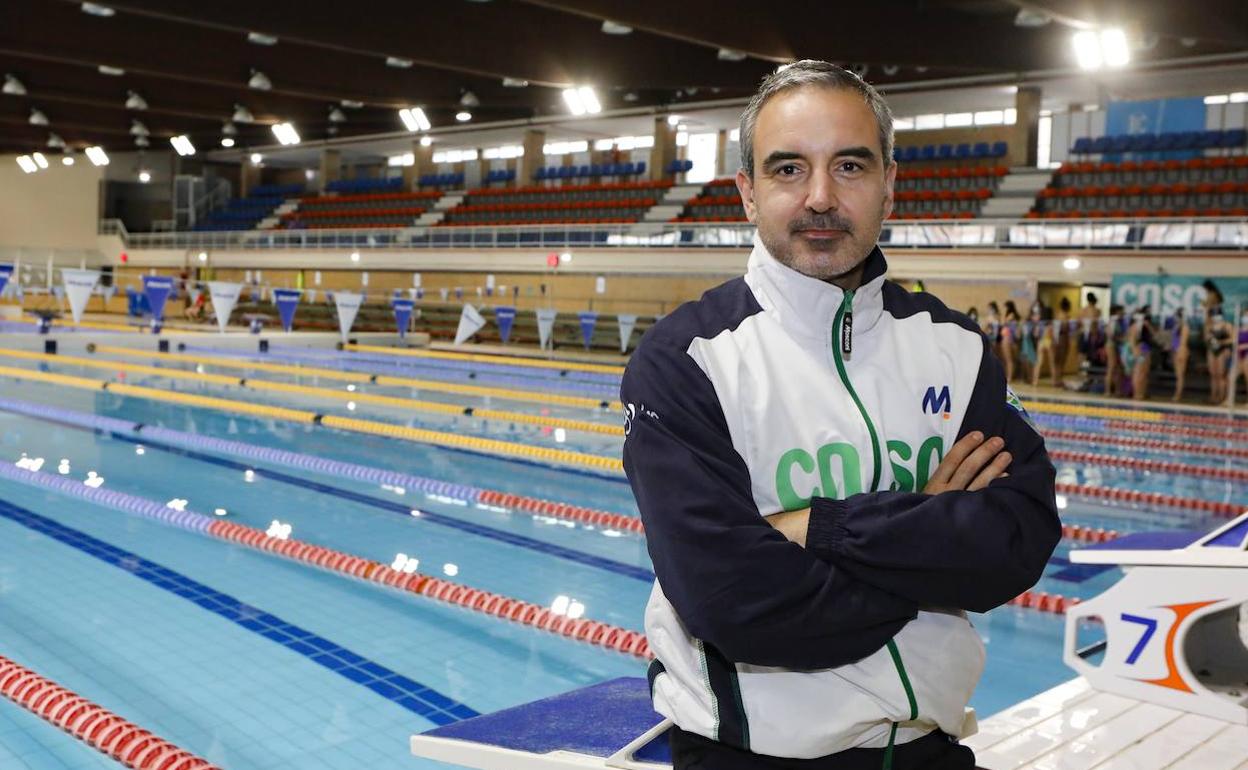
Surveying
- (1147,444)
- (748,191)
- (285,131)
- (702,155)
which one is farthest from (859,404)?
(702,155)

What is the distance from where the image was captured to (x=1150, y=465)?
28.1 ft

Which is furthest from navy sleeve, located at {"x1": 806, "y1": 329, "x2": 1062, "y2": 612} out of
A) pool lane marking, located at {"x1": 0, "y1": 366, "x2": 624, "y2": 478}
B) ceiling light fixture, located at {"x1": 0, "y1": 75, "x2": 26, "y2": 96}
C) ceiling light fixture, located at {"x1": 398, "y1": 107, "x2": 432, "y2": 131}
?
ceiling light fixture, located at {"x1": 398, "y1": 107, "x2": 432, "y2": 131}

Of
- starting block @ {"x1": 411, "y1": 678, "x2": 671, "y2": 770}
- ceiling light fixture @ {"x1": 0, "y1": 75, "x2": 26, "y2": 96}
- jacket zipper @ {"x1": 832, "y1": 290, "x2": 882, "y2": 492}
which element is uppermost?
ceiling light fixture @ {"x1": 0, "y1": 75, "x2": 26, "y2": 96}

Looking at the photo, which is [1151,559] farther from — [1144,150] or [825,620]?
[1144,150]

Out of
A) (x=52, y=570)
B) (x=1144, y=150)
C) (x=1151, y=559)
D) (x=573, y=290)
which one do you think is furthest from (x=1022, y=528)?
(x=573, y=290)

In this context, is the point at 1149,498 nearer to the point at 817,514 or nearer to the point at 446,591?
the point at 446,591

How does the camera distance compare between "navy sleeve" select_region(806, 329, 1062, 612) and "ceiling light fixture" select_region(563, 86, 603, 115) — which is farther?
"ceiling light fixture" select_region(563, 86, 603, 115)

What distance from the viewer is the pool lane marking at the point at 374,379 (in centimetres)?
1145

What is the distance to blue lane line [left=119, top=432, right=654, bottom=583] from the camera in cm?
522

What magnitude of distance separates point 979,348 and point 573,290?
831 inches

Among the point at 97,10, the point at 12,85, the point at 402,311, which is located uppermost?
the point at 12,85

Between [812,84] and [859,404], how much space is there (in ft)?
1.37

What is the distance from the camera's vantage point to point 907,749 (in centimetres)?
139

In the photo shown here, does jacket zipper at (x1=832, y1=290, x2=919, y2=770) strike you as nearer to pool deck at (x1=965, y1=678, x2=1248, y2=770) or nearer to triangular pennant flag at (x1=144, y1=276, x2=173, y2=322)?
pool deck at (x1=965, y1=678, x2=1248, y2=770)
